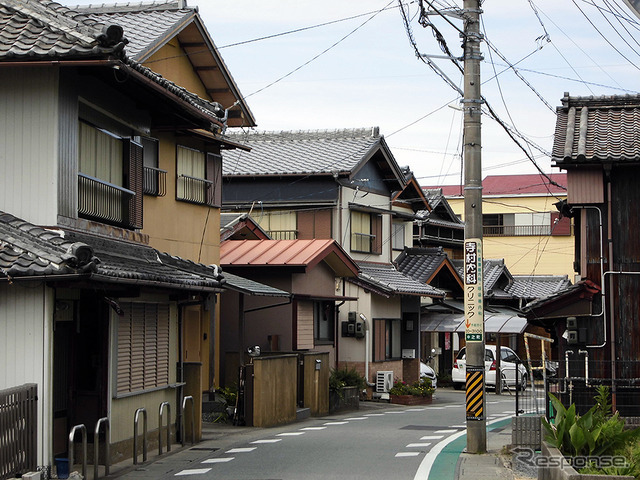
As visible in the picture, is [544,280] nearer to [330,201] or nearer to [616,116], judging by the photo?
[330,201]

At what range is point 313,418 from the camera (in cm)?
2530

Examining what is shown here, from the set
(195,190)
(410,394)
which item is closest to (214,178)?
(195,190)

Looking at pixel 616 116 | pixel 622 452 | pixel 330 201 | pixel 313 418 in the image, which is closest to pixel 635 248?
pixel 616 116

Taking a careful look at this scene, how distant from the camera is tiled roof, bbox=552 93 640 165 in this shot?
61.9 ft

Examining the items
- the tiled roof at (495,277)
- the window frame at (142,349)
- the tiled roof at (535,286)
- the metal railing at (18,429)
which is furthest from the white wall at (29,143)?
the tiled roof at (535,286)

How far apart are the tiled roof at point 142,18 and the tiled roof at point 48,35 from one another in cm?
548

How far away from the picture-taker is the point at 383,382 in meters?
33.3

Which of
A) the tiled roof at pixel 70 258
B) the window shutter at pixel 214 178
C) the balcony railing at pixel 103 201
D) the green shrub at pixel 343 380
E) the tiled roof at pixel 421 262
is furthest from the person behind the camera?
the tiled roof at pixel 421 262

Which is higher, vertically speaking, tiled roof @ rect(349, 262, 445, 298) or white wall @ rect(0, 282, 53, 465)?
tiled roof @ rect(349, 262, 445, 298)

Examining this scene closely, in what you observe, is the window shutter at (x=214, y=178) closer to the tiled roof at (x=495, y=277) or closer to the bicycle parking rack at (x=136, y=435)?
the bicycle parking rack at (x=136, y=435)

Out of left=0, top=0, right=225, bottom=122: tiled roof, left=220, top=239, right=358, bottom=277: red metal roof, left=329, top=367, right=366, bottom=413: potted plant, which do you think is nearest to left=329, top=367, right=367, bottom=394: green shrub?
left=329, top=367, right=366, bottom=413: potted plant

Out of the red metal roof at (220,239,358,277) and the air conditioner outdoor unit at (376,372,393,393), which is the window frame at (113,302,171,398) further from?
the air conditioner outdoor unit at (376,372,393,393)

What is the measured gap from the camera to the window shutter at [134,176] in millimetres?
16875

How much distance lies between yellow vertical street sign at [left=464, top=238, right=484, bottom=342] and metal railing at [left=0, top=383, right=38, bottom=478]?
26.8 feet
